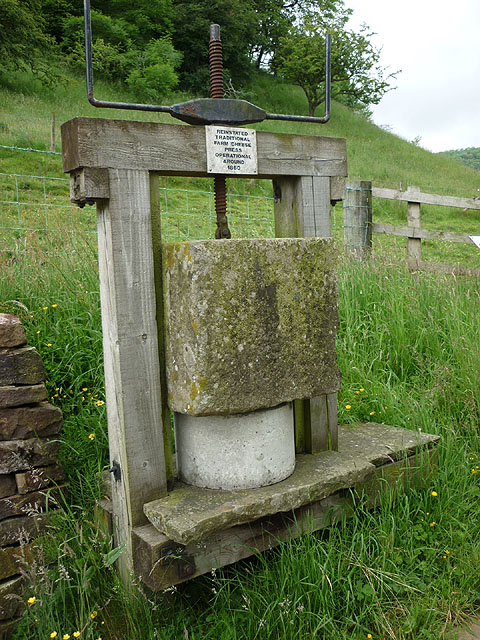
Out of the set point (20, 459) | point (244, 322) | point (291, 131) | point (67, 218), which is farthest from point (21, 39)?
point (244, 322)

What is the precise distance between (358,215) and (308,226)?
3997mm

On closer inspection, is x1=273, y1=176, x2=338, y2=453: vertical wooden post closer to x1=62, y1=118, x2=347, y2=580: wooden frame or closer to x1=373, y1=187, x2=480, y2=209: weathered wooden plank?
x1=62, y1=118, x2=347, y2=580: wooden frame

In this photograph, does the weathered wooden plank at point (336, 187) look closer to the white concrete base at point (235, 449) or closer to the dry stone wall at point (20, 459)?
the white concrete base at point (235, 449)

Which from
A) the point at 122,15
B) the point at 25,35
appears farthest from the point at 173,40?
the point at 25,35

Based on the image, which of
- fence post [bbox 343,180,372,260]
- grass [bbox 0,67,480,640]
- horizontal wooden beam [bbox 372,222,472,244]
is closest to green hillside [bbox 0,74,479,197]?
horizontal wooden beam [bbox 372,222,472,244]

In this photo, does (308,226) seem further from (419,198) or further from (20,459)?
(419,198)

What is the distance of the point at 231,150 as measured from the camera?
7.87ft

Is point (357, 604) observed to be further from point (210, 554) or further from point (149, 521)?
point (149, 521)

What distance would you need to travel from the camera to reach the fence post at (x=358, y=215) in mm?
6453

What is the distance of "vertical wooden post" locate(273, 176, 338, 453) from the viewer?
271 cm

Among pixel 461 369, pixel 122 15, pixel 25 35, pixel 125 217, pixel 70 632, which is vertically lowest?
pixel 70 632

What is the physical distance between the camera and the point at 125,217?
2.17m

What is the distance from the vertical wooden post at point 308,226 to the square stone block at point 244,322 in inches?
14.2

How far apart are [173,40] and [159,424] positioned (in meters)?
35.8
